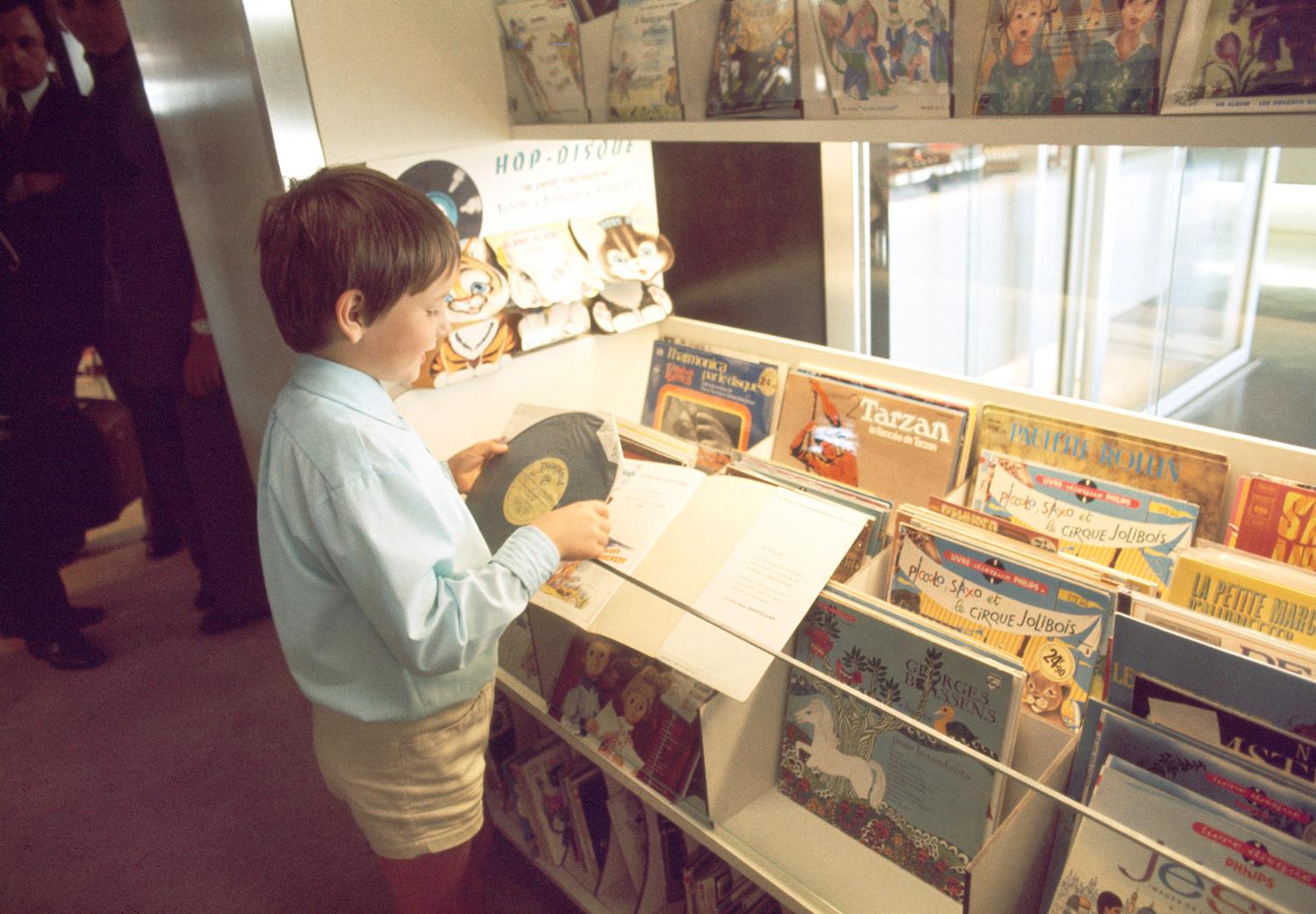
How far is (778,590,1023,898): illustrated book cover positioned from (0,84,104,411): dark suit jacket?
2883mm

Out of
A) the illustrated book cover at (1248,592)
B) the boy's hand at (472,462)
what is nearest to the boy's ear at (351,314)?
the boy's hand at (472,462)

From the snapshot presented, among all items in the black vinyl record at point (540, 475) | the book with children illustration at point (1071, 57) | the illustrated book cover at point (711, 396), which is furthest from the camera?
the illustrated book cover at point (711, 396)

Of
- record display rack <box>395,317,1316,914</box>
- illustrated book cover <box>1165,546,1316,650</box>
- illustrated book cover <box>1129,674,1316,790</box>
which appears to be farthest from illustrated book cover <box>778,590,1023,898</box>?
illustrated book cover <box>1165,546,1316,650</box>

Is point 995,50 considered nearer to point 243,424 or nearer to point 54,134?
point 243,424

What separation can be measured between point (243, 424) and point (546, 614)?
1422 mm

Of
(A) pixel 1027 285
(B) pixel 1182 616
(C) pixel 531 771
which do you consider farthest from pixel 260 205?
(A) pixel 1027 285

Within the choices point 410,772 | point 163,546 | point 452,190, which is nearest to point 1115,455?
point 410,772

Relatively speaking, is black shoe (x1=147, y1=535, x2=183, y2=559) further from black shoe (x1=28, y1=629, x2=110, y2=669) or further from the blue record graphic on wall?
the blue record graphic on wall

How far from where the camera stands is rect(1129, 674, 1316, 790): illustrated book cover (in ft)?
2.96

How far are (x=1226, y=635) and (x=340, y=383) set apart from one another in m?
1.08

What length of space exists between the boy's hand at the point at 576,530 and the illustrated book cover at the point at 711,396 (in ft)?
1.30

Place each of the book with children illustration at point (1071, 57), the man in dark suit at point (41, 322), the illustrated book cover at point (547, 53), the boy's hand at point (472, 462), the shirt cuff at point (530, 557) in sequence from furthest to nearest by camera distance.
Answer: the man in dark suit at point (41, 322)
the illustrated book cover at point (547, 53)
the boy's hand at point (472, 462)
the shirt cuff at point (530, 557)
the book with children illustration at point (1071, 57)

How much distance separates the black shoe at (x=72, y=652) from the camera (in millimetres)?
3148

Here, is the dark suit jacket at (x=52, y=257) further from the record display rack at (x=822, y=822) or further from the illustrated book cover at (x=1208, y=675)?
the illustrated book cover at (x=1208, y=675)
